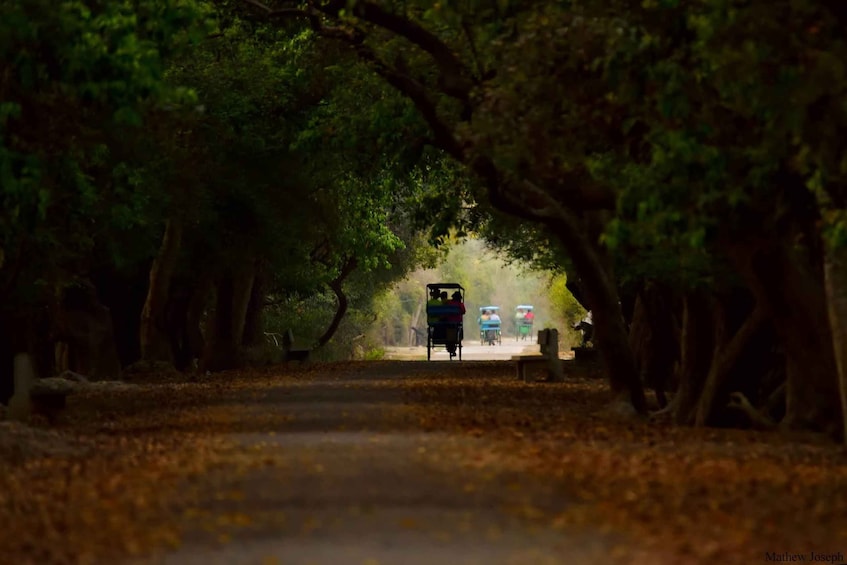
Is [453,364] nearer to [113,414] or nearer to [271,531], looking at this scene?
[113,414]

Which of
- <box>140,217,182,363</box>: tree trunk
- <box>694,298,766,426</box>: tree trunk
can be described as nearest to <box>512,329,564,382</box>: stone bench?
<box>140,217,182,363</box>: tree trunk

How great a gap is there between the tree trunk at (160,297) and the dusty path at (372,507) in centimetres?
2054

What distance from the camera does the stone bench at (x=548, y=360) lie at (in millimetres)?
38031

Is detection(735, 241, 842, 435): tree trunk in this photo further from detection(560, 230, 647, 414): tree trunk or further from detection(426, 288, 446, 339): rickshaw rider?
detection(426, 288, 446, 339): rickshaw rider

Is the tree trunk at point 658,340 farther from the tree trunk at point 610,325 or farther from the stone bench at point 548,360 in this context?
the tree trunk at point 610,325

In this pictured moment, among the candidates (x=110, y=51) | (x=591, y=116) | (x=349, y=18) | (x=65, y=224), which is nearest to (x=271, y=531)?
(x=110, y=51)

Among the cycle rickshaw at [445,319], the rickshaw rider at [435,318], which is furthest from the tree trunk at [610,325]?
the rickshaw rider at [435,318]

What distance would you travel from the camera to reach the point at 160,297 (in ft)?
136

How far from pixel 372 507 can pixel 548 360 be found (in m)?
26.0

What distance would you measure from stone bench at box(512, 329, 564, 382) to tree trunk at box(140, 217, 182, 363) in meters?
8.22

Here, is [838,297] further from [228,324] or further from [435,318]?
[435,318]

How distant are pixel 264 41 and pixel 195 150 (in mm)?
3194

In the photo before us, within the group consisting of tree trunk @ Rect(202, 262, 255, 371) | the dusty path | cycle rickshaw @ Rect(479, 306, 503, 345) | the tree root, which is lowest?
the dusty path

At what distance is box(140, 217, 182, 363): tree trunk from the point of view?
133ft
